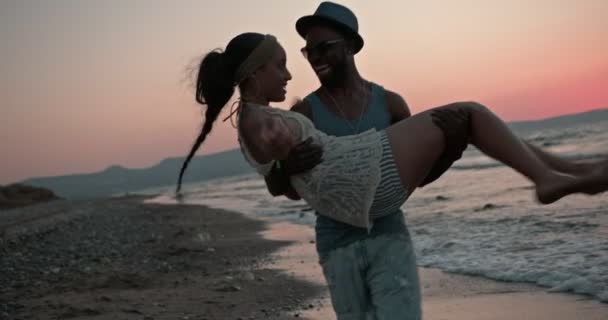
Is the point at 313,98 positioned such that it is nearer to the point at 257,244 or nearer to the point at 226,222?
the point at 257,244

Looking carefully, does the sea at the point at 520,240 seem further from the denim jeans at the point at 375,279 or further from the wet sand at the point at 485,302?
the denim jeans at the point at 375,279

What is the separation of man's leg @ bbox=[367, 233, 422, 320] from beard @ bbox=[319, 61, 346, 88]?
2.34ft

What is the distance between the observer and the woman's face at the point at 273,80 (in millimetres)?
2740

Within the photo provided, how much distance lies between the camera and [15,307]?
6426mm

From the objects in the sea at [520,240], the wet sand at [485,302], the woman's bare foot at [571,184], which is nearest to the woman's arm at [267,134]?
the woman's bare foot at [571,184]

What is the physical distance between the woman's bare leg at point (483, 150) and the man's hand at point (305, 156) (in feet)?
0.98

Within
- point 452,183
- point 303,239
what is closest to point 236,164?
point 452,183

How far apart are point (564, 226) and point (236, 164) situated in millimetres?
153737

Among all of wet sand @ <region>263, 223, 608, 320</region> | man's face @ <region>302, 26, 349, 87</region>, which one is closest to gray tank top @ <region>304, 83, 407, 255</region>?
man's face @ <region>302, 26, 349, 87</region>

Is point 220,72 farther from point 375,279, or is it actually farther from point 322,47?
point 375,279

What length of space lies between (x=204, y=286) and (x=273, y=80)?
495 cm

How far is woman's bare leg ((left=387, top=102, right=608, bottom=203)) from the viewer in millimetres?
2383

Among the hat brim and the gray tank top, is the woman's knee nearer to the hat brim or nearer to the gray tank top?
the gray tank top

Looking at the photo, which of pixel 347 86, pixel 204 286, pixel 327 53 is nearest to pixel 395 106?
pixel 347 86
